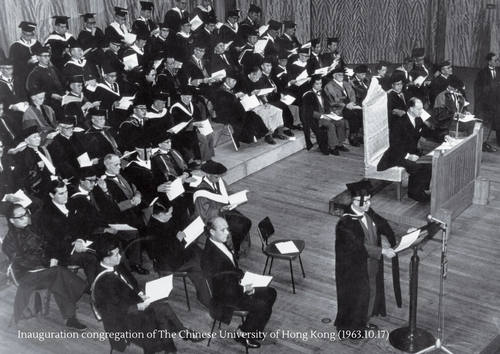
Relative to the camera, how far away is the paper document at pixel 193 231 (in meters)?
7.54

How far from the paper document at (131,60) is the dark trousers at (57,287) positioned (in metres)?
5.53

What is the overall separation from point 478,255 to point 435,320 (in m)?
1.69

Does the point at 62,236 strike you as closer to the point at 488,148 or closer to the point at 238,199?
the point at 238,199

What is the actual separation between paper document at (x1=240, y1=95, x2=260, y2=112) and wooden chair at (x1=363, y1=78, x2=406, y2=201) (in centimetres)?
A: 192

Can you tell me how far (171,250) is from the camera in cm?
782

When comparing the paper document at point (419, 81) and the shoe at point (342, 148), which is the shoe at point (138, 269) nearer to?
the shoe at point (342, 148)

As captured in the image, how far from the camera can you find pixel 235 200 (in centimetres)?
845

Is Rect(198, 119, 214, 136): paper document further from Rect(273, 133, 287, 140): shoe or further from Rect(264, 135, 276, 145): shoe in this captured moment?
Rect(273, 133, 287, 140): shoe

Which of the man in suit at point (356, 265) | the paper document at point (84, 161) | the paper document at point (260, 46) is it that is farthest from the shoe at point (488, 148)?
the paper document at point (84, 161)

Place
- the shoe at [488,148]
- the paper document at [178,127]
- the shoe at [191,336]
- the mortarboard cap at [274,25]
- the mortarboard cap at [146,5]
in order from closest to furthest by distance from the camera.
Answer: the shoe at [191,336] < the paper document at [178,127] < the shoe at [488,148] < the mortarboard cap at [146,5] < the mortarboard cap at [274,25]

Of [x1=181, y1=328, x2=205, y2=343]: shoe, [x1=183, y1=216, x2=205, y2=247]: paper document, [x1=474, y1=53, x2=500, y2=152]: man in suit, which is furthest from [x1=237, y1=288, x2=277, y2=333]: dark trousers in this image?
[x1=474, y1=53, x2=500, y2=152]: man in suit

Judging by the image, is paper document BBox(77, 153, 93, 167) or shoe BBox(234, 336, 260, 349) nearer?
shoe BBox(234, 336, 260, 349)

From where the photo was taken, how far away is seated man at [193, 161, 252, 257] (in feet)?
27.7

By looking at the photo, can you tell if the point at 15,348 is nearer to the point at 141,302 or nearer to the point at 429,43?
the point at 141,302
